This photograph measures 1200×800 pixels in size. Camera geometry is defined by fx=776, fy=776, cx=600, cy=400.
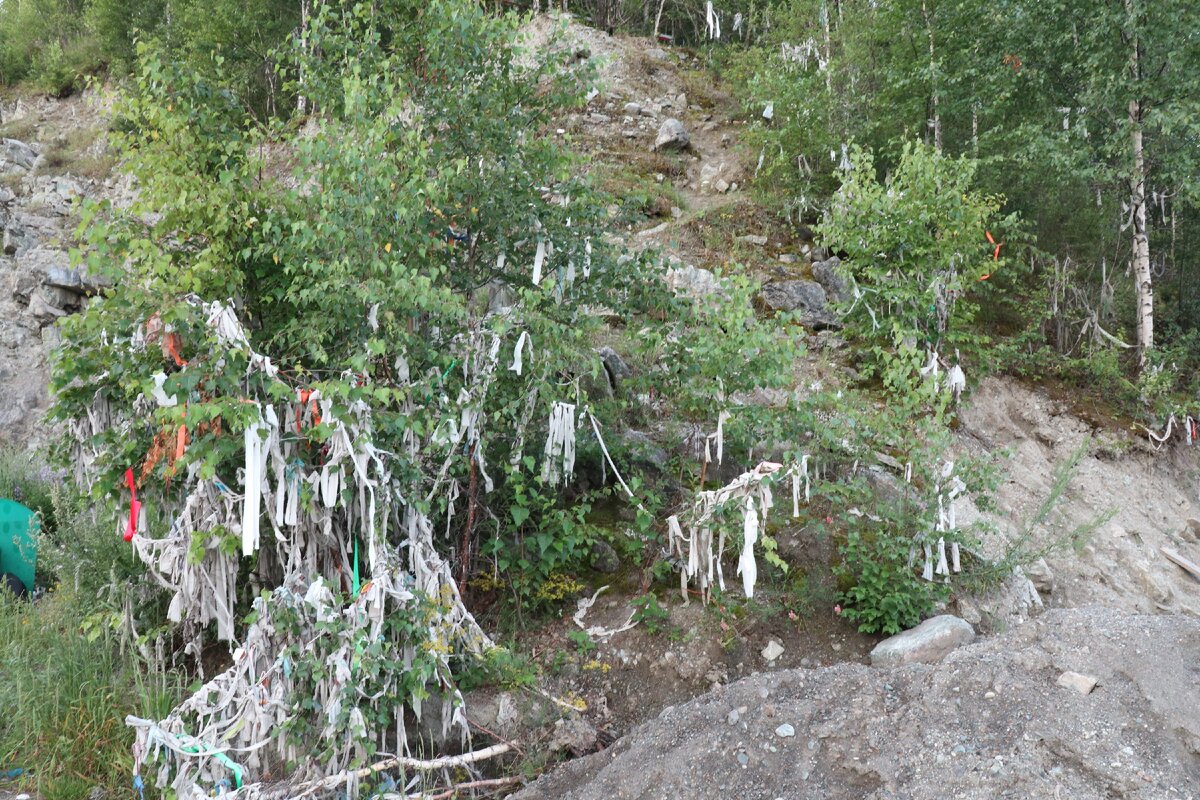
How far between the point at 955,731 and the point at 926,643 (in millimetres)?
1400

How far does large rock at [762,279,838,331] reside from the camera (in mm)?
9945

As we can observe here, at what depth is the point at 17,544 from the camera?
6410 mm

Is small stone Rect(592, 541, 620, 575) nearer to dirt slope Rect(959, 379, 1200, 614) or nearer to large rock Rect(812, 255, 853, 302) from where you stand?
dirt slope Rect(959, 379, 1200, 614)

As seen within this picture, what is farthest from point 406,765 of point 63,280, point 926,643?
point 63,280

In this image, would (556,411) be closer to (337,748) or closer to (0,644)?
(337,748)

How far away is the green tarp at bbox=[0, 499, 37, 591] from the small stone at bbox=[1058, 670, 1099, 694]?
737 cm

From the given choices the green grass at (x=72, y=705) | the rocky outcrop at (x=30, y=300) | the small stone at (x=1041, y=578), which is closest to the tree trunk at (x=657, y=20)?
the rocky outcrop at (x=30, y=300)

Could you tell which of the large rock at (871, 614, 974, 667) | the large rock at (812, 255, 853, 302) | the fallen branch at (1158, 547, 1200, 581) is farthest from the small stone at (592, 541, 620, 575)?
the fallen branch at (1158, 547, 1200, 581)

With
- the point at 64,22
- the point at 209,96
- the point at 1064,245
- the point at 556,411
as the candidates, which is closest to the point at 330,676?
the point at 556,411

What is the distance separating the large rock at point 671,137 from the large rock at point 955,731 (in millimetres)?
12893

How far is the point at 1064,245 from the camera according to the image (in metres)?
11.7

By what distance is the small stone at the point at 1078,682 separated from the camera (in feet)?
11.3

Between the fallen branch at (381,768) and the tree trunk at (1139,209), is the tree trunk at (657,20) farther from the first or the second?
the fallen branch at (381,768)

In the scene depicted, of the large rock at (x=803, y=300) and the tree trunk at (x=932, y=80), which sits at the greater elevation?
the tree trunk at (x=932, y=80)
